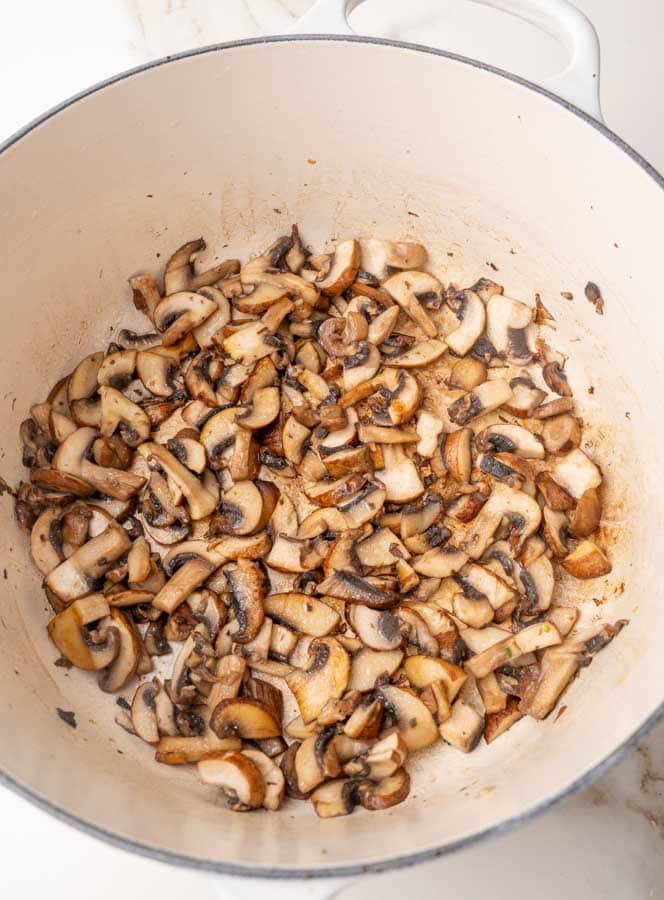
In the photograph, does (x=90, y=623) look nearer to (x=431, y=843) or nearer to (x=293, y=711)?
(x=293, y=711)

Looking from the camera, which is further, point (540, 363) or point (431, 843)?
point (540, 363)

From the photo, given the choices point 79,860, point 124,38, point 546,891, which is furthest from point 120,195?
point 546,891

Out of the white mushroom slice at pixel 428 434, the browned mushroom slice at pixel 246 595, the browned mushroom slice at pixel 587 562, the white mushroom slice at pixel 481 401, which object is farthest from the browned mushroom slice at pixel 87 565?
the browned mushroom slice at pixel 587 562

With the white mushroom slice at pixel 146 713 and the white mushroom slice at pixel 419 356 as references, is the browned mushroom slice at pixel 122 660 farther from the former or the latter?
the white mushroom slice at pixel 419 356

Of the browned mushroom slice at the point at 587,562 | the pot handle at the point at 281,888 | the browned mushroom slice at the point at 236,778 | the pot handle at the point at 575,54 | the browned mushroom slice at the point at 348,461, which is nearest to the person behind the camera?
the pot handle at the point at 281,888

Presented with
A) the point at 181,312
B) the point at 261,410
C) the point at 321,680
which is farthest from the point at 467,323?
the point at 321,680

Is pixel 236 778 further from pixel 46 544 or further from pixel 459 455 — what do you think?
pixel 459 455
